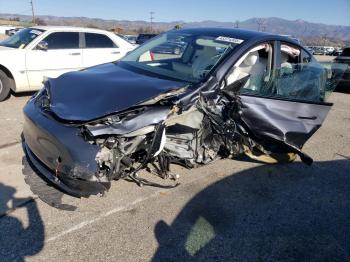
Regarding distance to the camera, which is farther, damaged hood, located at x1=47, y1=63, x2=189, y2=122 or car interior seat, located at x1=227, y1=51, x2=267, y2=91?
car interior seat, located at x1=227, y1=51, x2=267, y2=91

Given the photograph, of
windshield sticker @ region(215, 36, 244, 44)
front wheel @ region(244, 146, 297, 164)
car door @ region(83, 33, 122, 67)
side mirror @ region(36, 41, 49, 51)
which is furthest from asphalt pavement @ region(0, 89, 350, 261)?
car door @ region(83, 33, 122, 67)

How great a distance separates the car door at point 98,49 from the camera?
26.4 ft

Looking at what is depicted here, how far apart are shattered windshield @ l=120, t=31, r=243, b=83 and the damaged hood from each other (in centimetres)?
31

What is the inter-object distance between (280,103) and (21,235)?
10.0ft

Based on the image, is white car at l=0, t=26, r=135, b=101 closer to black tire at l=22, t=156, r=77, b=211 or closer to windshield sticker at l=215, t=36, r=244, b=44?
black tire at l=22, t=156, r=77, b=211

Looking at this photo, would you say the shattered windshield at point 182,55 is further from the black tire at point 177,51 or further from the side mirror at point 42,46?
the side mirror at point 42,46

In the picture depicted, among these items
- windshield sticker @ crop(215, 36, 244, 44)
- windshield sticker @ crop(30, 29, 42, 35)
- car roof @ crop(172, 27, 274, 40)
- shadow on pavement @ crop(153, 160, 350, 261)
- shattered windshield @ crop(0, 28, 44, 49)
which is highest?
car roof @ crop(172, 27, 274, 40)

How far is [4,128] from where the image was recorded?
17.5 feet

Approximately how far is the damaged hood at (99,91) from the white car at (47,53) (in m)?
3.61

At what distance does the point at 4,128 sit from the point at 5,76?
2.10 m

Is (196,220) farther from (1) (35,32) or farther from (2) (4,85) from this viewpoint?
(1) (35,32)

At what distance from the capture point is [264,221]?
3.30 metres

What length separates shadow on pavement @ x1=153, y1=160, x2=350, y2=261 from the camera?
2.84 m

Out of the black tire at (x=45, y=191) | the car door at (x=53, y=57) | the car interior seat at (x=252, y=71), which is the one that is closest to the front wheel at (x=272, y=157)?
the car interior seat at (x=252, y=71)
